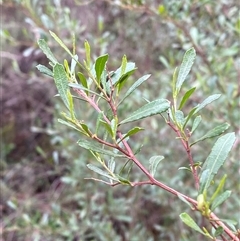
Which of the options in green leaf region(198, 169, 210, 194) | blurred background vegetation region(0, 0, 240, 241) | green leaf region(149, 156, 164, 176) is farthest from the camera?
blurred background vegetation region(0, 0, 240, 241)

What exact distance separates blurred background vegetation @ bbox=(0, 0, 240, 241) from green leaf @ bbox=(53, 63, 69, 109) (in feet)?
2.24

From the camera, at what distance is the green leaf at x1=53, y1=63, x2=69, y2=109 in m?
0.48

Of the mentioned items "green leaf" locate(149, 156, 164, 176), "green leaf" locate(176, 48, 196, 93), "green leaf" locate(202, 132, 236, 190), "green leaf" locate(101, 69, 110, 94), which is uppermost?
"green leaf" locate(101, 69, 110, 94)

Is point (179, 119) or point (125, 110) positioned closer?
point (179, 119)

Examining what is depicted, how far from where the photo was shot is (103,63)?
0.50m

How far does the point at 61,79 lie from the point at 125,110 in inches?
37.4

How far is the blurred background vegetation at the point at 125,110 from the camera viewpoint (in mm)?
1282

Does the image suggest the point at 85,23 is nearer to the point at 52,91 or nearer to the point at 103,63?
the point at 52,91

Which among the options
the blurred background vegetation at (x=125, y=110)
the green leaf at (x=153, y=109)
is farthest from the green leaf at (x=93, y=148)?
the blurred background vegetation at (x=125, y=110)

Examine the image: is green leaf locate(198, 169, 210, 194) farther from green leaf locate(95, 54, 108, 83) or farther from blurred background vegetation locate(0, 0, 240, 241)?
blurred background vegetation locate(0, 0, 240, 241)

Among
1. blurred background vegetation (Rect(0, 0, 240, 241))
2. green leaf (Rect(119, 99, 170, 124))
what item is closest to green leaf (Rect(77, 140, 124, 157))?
green leaf (Rect(119, 99, 170, 124))

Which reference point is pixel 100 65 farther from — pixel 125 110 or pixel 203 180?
pixel 125 110

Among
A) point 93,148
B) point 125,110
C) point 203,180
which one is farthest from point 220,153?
point 125,110

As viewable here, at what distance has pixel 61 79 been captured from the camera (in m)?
0.49
